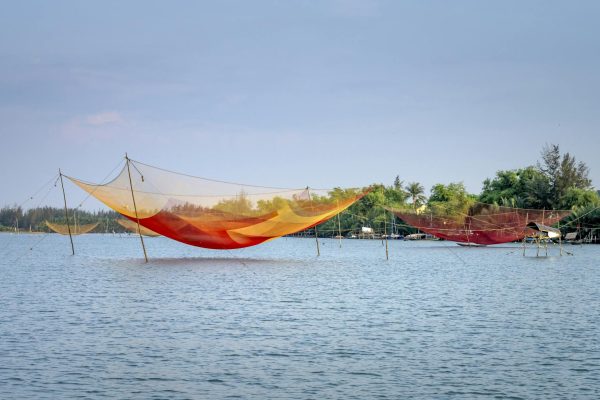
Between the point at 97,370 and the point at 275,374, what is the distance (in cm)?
314

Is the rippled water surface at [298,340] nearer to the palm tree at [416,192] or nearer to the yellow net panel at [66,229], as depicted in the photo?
the yellow net panel at [66,229]

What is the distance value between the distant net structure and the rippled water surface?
2537cm

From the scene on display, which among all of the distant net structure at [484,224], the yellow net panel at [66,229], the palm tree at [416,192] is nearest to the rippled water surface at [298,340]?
the distant net structure at [484,224]

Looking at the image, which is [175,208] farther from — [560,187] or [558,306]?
[560,187]

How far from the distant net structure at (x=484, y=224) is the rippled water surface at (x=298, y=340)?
2537cm

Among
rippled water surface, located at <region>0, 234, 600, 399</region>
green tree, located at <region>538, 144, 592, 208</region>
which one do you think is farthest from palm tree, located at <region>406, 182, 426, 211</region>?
rippled water surface, located at <region>0, 234, 600, 399</region>

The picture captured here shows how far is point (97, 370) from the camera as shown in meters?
13.6

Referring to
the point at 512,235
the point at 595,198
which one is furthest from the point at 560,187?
the point at 512,235

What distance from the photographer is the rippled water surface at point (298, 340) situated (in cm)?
1251

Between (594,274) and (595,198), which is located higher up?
(595,198)

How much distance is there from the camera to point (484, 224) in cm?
6047

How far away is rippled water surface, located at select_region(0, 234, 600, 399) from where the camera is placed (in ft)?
41.0

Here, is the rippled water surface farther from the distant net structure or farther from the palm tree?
the palm tree

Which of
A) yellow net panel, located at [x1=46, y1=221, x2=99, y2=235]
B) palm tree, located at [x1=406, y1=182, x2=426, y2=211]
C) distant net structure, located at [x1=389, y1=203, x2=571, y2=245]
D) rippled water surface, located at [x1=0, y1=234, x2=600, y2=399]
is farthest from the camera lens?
palm tree, located at [x1=406, y1=182, x2=426, y2=211]
